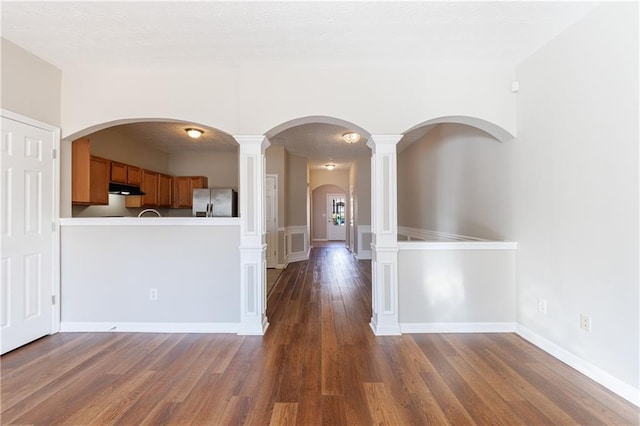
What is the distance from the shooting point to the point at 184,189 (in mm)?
6672

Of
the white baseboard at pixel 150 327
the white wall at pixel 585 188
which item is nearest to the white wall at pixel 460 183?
the white wall at pixel 585 188

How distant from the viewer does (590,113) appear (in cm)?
222

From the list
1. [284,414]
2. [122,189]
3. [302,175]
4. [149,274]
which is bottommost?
[284,414]

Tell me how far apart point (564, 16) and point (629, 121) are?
93cm

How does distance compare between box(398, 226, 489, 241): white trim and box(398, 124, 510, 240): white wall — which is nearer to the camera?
box(398, 124, 510, 240): white wall

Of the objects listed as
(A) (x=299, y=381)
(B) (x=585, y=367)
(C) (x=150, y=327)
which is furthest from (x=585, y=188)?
(C) (x=150, y=327)

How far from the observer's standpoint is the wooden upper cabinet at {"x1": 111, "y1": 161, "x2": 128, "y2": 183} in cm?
466

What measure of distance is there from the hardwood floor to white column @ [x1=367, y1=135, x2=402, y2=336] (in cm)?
27

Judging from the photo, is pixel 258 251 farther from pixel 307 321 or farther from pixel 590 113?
pixel 590 113

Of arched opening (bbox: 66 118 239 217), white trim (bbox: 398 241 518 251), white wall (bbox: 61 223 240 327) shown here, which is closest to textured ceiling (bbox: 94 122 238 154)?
arched opening (bbox: 66 118 239 217)

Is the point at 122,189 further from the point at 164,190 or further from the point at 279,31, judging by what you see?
the point at 279,31

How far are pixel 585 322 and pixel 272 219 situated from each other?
550cm

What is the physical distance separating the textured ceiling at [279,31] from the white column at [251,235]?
87 cm

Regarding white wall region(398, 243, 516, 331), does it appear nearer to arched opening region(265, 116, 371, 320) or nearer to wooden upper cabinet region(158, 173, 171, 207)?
arched opening region(265, 116, 371, 320)
